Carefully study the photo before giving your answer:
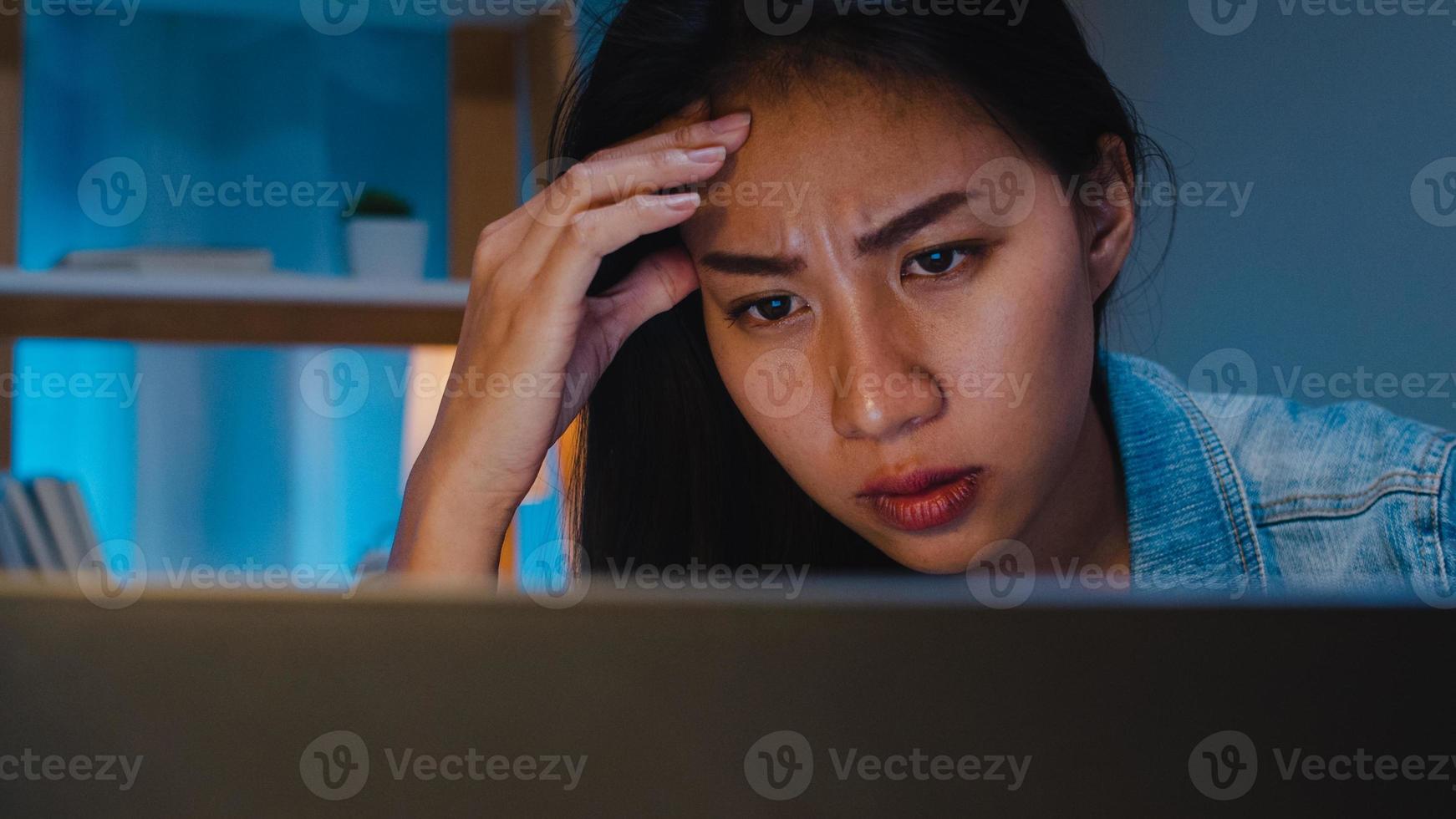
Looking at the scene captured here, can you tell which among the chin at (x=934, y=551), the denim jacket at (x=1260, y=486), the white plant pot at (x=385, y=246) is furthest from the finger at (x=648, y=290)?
the white plant pot at (x=385, y=246)

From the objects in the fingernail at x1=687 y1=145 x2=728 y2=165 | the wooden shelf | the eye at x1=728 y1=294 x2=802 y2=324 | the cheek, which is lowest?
the cheek

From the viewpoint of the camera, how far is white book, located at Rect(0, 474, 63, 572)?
5.05 feet

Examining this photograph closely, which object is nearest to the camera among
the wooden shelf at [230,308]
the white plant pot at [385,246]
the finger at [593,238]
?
the finger at [593,238]

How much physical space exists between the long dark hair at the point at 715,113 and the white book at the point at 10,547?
2.33 feet

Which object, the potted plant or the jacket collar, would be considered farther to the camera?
the potted plant

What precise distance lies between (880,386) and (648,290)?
283 mm

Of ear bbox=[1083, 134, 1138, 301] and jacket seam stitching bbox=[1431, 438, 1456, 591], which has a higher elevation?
ear bbox=[1083, 134, 1138, 301]

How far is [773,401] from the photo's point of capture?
4.58ft

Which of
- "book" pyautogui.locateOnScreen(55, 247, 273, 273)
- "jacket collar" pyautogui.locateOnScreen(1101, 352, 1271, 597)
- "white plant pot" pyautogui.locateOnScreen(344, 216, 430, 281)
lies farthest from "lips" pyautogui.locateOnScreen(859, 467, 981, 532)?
"book" pyautogui.locateOnScreen(55, 247, 273, 273)

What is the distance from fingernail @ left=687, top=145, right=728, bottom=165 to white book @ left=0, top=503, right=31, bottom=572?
100 cm

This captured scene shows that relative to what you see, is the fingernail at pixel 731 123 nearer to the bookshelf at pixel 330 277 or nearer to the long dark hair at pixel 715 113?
the long dark hair at pixel 715 113

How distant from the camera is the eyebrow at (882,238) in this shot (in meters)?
1.28

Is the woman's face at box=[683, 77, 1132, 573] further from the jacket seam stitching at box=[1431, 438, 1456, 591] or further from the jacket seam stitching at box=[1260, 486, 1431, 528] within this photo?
the jacket seam stitching at box=[1431, 438, 1456, 591]

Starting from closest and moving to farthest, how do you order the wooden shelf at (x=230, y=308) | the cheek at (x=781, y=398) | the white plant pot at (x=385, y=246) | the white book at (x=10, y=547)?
the cheek at (x=781, y=398) < the white book at (x=10, y=547) < the wooden shelf at (x=230, y=308) < the white plant pot at (x=385, y=246)
